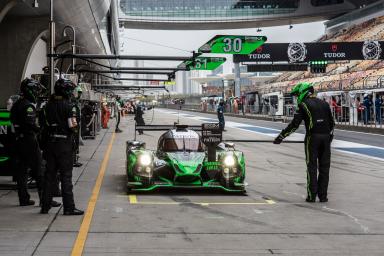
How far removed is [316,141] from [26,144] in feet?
14.4

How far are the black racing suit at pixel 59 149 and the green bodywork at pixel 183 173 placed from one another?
1.97 m

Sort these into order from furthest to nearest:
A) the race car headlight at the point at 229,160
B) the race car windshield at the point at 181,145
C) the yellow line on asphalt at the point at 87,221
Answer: the race car windshield at the point at 181,145 < the race car headlight at the point at 229,160 < the yellow line on asphalt at the point at 87,221

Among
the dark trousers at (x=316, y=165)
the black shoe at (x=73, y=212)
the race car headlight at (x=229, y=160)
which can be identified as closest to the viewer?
the black shoe at (x=73, y=212)

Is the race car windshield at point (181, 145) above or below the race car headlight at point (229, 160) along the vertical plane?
above

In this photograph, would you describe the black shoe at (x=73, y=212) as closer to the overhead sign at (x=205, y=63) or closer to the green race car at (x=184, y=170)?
the green race car at (x=184, y=170)

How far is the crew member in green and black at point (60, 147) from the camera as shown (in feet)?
25.4

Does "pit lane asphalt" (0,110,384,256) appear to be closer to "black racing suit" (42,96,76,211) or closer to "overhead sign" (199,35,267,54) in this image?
"black racing suit" (42,96,76,211)

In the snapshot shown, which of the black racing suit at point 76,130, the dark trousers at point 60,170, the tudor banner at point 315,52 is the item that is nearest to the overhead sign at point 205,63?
the black racing suit at point 76,130

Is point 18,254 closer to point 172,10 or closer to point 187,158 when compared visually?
A: point 187,158

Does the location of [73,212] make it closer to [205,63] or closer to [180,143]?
[180,143]

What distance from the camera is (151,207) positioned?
8.45 metres

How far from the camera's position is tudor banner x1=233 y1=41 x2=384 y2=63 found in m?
47.0

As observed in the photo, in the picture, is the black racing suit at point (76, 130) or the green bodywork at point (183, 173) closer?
the black racing suit at point (76, 130)

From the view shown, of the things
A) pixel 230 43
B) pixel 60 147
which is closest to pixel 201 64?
pixel 230 43
